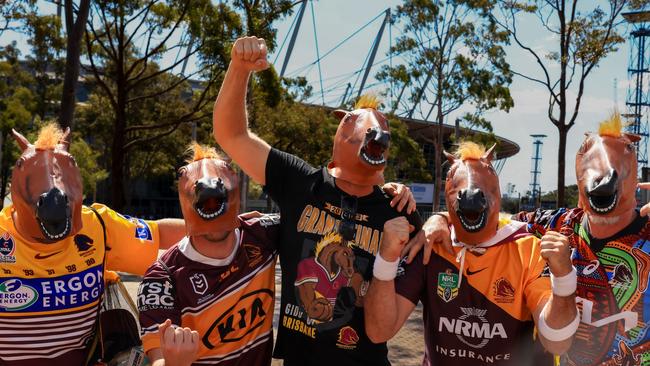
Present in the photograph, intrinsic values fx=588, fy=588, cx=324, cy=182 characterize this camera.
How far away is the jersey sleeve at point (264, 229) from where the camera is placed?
3367mm

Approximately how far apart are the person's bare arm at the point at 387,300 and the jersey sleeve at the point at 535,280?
62 centimetres

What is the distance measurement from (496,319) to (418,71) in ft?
50.4

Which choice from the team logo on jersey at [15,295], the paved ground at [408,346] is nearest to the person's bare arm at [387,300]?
the team logo on jersey at [15,295]

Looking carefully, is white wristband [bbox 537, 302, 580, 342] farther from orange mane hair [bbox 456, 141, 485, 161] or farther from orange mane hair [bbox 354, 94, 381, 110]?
orange mane hair [bbox 354, 94, 381, 110]

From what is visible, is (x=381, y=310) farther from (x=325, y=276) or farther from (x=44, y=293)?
(x=44, y=293)

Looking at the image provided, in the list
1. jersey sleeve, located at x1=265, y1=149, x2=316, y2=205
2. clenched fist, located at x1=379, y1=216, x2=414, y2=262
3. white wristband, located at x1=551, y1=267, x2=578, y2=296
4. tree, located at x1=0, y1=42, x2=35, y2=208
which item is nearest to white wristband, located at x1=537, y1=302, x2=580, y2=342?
white wristband, located at x1=551, y1=267, x2=578, y2=296

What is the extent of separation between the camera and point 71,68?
834 cm

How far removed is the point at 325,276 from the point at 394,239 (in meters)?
0.57

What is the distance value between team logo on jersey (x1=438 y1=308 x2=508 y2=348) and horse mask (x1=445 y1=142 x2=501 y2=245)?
0.38 metres

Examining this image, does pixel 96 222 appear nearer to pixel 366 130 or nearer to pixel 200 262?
pixel 200 262

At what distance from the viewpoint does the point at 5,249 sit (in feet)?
10.5

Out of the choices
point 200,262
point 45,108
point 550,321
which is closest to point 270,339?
point 200,262

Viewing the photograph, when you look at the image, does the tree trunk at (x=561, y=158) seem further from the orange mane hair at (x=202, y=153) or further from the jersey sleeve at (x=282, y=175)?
the orange mane hair at (x=202, y=153)

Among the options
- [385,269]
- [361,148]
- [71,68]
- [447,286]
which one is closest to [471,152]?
[361,148]
